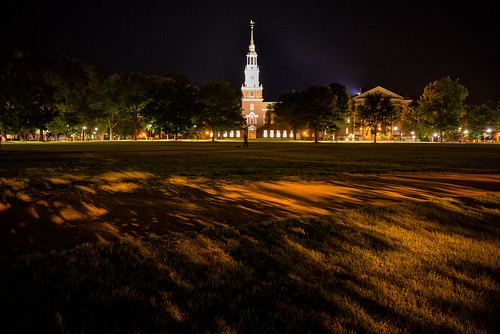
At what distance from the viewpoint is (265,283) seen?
3.38 metres

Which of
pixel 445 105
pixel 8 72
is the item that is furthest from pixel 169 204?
pixel 445 105

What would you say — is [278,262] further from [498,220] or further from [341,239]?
[498,220]

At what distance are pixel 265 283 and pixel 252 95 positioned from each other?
12388 cm

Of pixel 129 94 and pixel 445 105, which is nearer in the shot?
pixel 129 94

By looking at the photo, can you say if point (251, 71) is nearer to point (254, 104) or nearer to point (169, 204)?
point (254, 104)

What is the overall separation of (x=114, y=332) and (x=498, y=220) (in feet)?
22.5

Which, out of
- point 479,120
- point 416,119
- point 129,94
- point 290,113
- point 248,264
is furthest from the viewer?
point 479,120

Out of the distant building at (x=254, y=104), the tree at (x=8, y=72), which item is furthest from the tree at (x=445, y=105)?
the tree at (x=8, y=72)

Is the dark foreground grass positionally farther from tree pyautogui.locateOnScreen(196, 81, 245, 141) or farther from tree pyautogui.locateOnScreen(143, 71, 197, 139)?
tree pyautogui.locateOnScreen(196, 81, 245, 141)

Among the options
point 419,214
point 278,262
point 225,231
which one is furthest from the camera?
point 419,214

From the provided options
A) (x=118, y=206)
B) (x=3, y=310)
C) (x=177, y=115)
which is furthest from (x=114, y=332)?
(x=177, y=115)

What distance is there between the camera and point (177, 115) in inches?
2603

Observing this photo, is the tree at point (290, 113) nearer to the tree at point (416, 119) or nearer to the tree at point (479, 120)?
the tree at point (416, 119)

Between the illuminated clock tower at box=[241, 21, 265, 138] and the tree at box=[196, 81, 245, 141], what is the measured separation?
→ 165 feet
